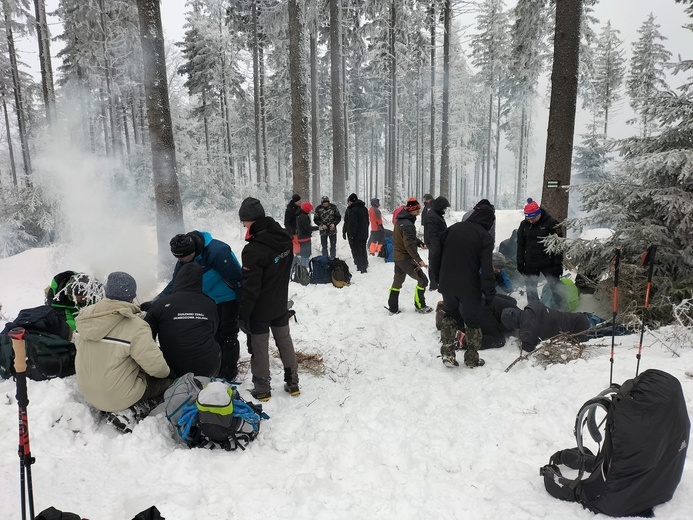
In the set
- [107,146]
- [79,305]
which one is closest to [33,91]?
[107,146]

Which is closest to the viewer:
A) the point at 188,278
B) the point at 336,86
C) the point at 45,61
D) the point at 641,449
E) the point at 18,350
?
the point at 18,350

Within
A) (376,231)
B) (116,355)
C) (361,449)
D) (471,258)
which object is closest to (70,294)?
(116,355)

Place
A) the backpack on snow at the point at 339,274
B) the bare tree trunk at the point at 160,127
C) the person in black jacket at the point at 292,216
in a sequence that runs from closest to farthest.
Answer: the bare tree trunk at the point at 160,127 → the backpack on snow at the point at 339,274 → the person in black jacket at the point at 292,216

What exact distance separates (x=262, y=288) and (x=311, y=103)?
2006 centimetres

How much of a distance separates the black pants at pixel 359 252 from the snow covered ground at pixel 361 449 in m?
5.80

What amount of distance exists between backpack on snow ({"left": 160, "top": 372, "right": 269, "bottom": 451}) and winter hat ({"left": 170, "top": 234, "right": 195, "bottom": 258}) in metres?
1.44

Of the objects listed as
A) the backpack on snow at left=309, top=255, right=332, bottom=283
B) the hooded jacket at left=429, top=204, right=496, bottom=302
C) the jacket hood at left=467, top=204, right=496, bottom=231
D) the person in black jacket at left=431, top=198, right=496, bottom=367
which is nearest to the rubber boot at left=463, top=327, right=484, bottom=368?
the person in black jacket at left=431, top=198, right=496, bottom=367

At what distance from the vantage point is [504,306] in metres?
6.87

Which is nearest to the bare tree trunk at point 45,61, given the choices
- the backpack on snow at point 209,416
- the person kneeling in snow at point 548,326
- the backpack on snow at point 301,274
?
the backpack on snow at point 301,274

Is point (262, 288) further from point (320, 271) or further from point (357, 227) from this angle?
point (357, 227)

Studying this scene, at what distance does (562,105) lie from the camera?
7.72 metres

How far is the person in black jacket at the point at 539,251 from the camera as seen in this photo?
7426mm

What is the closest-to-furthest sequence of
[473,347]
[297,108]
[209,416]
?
[209,416] → [473,347] → [297,108]

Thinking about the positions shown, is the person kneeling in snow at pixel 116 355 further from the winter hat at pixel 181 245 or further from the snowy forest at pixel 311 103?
the snowy forest at pixel 311 103
